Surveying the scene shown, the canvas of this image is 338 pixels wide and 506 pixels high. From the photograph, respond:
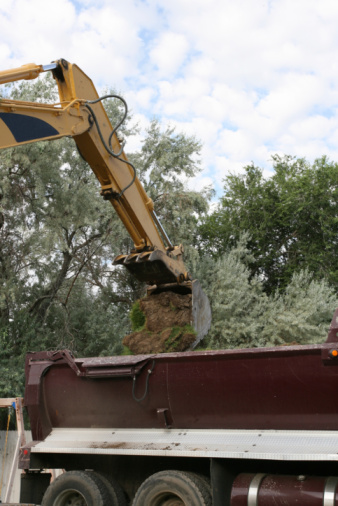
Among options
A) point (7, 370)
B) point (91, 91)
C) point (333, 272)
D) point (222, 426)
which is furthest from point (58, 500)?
point (333, 272)

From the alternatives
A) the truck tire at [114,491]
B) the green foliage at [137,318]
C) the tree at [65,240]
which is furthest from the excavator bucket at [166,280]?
the tree at [65,240]

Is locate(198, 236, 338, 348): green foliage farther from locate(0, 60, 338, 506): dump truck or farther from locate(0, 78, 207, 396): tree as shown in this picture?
locate(0, 60, 338, 506): dump truck

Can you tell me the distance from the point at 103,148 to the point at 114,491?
4305 millimetres

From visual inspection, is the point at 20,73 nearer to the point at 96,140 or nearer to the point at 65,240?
the point at 96,140

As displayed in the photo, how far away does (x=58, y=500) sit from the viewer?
5797mm

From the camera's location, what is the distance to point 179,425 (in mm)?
5555

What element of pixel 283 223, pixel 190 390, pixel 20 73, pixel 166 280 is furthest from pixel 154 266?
pixel 283 223

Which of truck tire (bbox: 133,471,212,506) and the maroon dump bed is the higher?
the maroon dump bed

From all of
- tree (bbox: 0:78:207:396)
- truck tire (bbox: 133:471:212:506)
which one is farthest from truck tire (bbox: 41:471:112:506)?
tree (bbox: 0:78:207:396)

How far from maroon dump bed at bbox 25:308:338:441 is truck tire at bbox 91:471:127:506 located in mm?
501

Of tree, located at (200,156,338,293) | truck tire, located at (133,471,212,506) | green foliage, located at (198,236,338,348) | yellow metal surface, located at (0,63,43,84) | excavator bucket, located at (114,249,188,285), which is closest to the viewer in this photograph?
truck tire, located at (133,471,212,506)

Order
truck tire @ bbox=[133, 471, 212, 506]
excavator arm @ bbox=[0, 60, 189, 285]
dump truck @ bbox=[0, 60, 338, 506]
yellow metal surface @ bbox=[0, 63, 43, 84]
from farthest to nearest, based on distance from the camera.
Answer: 1. excavator arm @ bbox=[0, 60, 189, 285]
2. yellow metal surface @ bbox=[0, 63, 43, 84]
3. truck tire @ bbox=[133, 471, 212, 506]
4. dump truck @ bbox=[0, 60, 338, 506]

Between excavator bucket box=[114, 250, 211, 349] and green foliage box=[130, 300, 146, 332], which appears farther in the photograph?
green foliage box=[130, 300, 146, 332]

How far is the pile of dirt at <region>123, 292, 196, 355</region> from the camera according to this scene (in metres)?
8.30
